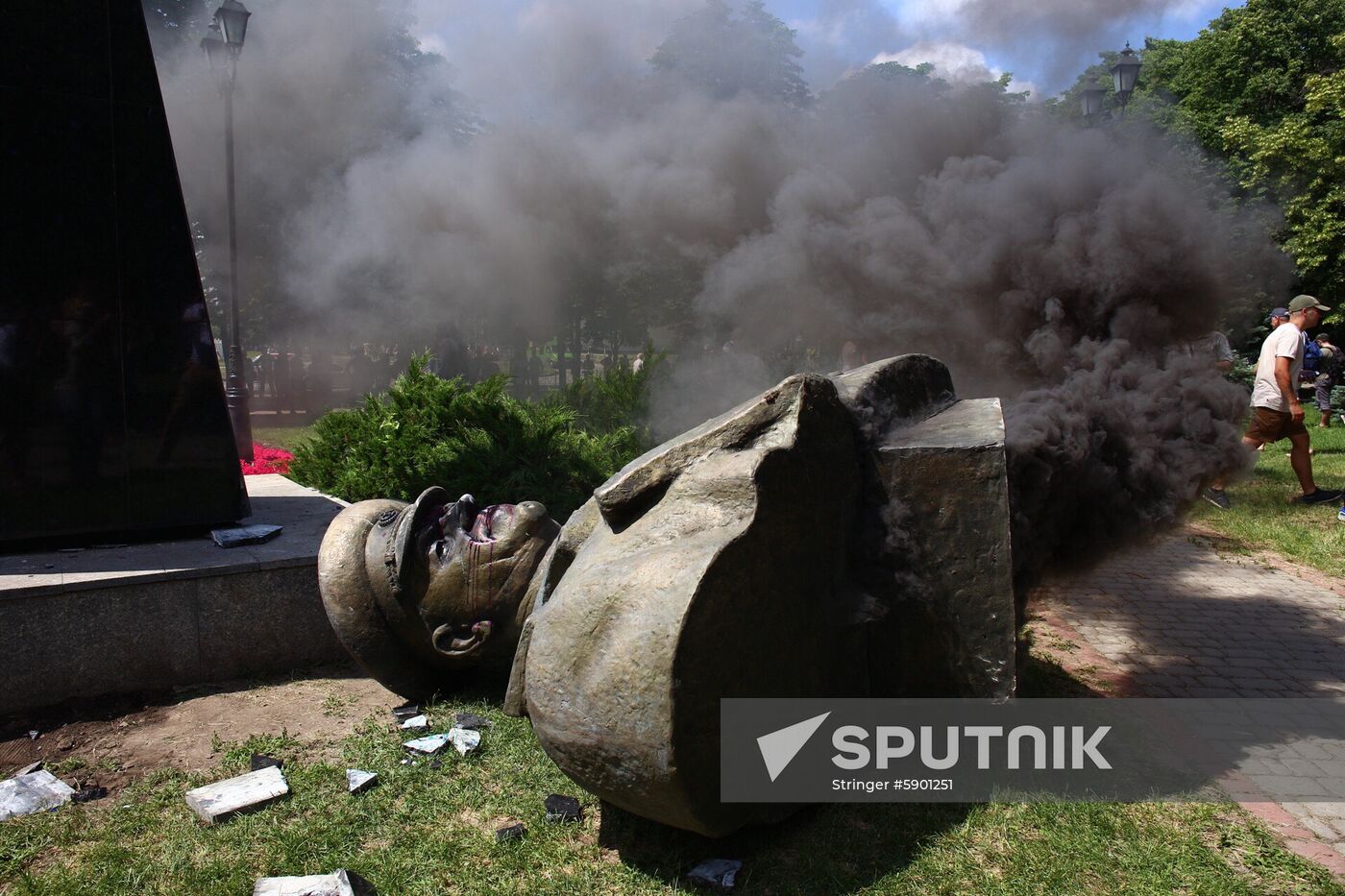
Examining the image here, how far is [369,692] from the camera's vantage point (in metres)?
4.27

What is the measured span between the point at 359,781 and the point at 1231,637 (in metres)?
4.49

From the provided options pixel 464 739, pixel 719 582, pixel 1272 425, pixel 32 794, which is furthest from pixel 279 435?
pixel 719 582

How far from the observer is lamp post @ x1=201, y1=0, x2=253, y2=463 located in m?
10.2

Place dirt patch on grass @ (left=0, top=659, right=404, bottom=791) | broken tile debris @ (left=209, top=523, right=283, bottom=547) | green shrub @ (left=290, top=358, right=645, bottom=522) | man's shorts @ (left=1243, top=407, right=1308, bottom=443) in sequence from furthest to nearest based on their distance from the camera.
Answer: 1. man's shorts @ (left=1243, top=407, right=1308, bottom=443)
2. green shrub @ (left=290, top=358, right=645, bottom=522)
3. broken tile debris @ (left=209, top=523, right=283, bottom=547)
4. dirt patch on grass @ (left=0, top=659, right=404, bottom=791)

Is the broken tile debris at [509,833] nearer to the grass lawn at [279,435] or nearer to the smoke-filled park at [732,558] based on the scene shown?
the smoke-filled park at [732,558]

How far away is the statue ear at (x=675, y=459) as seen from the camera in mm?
2771

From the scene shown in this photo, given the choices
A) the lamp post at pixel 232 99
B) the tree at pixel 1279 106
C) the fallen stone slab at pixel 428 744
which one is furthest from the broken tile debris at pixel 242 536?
the tree at pixel 1279 106

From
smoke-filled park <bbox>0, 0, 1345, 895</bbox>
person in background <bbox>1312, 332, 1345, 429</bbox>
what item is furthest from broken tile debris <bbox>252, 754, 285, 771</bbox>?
person in background <bbox>1312, 332, 1345, 429</bbox>

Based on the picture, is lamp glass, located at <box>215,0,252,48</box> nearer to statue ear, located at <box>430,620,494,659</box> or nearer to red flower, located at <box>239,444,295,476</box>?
red flower, located at <box>239,444,295,476</box>

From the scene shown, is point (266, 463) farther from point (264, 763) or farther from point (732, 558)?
point (732, 558)

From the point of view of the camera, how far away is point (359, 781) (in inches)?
130

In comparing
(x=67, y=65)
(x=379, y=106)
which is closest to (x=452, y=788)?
(x=67, y=65)

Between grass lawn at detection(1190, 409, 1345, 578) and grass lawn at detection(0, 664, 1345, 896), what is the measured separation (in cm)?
Answer: 353

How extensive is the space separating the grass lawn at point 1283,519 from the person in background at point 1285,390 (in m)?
0.32
